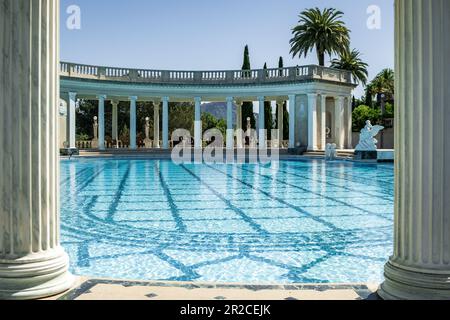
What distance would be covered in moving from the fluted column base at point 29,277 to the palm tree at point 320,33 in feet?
157

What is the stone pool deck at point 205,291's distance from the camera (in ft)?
14.8

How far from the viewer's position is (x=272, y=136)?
49.4 metres

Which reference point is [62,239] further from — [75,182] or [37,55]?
[75,182]

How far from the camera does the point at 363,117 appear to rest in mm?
60344

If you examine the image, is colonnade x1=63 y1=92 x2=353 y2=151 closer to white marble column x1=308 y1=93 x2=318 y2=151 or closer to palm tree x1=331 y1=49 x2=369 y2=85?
white marble column x1=308 y1=93 x2=318 y2=151

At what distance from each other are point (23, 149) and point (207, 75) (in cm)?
4148

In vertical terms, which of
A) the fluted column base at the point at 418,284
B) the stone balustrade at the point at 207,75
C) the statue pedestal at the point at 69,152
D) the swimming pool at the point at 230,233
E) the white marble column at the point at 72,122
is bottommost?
the swimming pool at the point at 230,233

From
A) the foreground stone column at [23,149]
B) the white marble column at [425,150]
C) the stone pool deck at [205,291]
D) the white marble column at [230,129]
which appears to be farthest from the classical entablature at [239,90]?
the white marble column at [425,150]

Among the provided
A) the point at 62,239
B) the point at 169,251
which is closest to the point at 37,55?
the point at 169,251

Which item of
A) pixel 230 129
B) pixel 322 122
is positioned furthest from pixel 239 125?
pixel 322 122

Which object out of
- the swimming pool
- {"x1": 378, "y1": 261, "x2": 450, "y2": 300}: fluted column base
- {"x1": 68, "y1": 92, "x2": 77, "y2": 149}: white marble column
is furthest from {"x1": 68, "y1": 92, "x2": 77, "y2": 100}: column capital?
{"x1": 378, "y1": 261, "x2": 450, "y2": 300}: fluted column base

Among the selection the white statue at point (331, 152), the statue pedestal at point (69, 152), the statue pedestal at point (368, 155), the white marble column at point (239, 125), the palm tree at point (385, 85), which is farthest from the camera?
the palm tree at point (385, 85)

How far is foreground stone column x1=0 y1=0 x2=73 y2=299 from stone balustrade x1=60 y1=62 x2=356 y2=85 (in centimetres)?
3806

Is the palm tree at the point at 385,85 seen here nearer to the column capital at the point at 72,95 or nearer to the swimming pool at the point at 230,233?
the column capital at the point at 72,95
